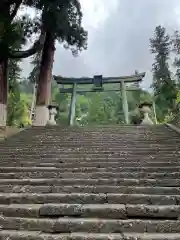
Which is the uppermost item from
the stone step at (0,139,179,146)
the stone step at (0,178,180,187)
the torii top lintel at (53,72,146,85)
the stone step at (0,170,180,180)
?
the torii top lintel at (53,72,146,85)

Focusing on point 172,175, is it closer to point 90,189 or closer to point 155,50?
point 90,189

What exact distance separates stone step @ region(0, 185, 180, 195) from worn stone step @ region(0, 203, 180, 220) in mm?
485

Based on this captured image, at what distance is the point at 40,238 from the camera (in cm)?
307

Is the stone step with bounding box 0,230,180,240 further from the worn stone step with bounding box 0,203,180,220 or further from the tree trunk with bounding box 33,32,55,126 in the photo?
the tree trunk with bounding box 33,32,55,126

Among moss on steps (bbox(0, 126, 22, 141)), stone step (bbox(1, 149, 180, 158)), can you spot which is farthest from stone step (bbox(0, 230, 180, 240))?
moss on steps (bbox(0, 126, 22, 141))

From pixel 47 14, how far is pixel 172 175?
25.6ft

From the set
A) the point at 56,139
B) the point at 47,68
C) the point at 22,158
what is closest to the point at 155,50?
the point at 47,68

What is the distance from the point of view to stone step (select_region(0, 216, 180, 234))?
10.6 ft

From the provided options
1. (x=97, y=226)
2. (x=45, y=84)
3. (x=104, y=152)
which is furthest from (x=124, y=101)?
(x=97, y=226)

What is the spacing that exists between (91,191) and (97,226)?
100cm

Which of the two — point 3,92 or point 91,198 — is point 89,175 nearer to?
point 91,198

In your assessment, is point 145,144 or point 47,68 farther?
point 47,68

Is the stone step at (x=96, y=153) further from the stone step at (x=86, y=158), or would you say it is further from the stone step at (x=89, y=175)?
the stone step at (x=89, y=175)

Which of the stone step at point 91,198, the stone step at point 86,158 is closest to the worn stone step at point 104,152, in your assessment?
the stone step at point 86,158
